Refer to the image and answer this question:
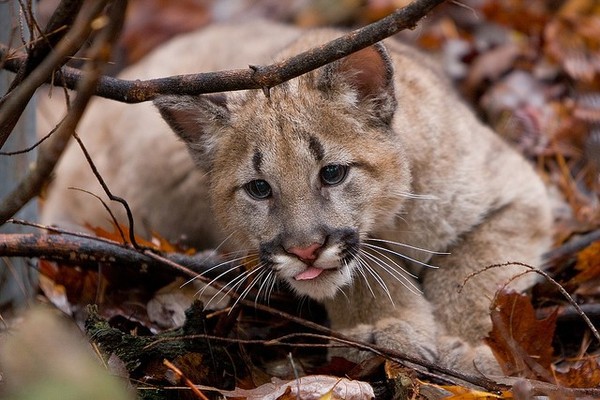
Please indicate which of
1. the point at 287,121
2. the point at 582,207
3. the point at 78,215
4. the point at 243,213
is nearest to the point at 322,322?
the point at 243,213

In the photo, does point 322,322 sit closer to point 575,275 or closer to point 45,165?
point 575,275

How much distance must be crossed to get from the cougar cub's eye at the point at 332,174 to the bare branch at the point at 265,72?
71cm

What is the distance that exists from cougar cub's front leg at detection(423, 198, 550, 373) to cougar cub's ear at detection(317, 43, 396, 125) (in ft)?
3.09

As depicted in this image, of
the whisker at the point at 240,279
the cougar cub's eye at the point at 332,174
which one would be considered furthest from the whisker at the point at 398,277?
the whisker at the point at 240,279

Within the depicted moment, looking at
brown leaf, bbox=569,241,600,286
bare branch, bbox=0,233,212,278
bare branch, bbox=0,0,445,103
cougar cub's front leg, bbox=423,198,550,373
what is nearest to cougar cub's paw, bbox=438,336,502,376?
cougar cub's front leg, bbox=423,198,550,373

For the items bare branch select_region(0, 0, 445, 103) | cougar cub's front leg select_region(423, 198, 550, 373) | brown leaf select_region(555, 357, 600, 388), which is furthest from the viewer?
cougar cub's front leg select_region(423, 198, 550, 373)

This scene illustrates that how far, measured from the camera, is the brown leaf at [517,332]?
3777 millimetres

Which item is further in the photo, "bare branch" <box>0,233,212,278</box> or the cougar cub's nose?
"bare branch" <box>0,233,212,278</box>

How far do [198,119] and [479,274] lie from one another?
5.34ft

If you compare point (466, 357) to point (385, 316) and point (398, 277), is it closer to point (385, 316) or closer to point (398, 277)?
point (385, 316)

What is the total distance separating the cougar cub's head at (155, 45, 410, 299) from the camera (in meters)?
3.77

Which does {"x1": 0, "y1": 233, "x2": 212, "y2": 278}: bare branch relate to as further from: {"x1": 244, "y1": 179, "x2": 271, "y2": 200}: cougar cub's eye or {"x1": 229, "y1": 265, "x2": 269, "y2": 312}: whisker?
{"x1": 244, "y1": 179, "x2": 271, "y2": 200}: cougar cub's eye

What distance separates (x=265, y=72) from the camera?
3.28 meters

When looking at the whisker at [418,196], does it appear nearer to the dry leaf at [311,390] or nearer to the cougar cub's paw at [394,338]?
the cougar cub's paw at [394,338]
